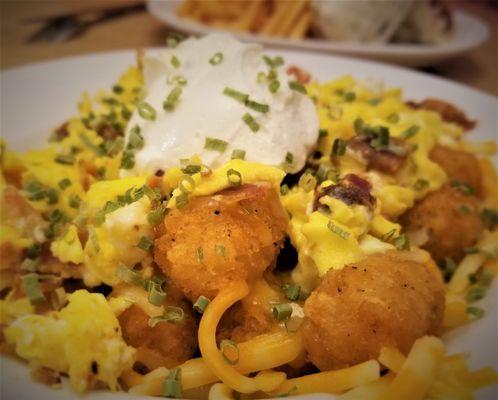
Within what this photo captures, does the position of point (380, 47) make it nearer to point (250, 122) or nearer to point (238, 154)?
point (250, 122)

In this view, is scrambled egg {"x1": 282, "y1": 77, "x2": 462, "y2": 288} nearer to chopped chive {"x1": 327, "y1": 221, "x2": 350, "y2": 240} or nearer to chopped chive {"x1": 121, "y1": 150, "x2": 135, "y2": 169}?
chopped chive {"x1": 327, "y1": 221, "x2": 350, "y2": 240}

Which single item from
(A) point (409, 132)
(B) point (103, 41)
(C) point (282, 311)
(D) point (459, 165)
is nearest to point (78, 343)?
(C) point (282, 311)

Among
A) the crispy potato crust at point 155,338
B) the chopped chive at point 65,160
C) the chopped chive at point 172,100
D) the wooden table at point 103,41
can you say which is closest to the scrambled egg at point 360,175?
the crispy potato crust at point 155,338

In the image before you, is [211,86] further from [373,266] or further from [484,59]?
[484,59]

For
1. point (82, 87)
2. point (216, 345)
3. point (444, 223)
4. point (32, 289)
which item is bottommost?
point (82, 87)

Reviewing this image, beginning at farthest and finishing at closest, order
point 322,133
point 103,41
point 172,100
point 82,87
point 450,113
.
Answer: point 103,41 < point 82,87 < point 450,113 < point 322,133 < point 172,100

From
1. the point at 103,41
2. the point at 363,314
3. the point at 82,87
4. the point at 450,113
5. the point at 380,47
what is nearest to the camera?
the point at 363,314

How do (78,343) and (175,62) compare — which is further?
(175,62)
